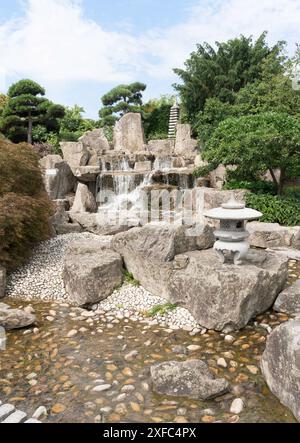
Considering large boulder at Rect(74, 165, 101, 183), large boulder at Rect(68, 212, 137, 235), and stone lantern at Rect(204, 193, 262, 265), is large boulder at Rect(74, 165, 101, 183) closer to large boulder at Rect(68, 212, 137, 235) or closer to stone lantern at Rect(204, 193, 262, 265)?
large boulder at Rect(68, 212, 137, 235)

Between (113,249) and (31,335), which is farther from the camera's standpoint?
(113,249)

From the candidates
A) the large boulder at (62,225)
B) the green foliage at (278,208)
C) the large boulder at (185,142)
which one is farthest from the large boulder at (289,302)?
the large boulder at (185,142)

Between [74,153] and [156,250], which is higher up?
[74,153]

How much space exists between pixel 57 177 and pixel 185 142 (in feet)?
27.5

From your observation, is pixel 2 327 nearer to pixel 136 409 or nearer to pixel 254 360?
pixel 136 409

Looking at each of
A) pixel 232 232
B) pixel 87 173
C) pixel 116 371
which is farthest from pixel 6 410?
pixel 87 173

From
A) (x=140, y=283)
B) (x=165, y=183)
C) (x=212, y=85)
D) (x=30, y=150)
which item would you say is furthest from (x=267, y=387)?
(x=212, y=85)

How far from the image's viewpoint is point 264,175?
1323cm

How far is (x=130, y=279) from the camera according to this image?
661 cm

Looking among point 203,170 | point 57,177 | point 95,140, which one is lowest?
point 57,177

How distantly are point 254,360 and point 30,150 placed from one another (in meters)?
6.25

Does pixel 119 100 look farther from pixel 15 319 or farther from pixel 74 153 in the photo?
pixel 15 319

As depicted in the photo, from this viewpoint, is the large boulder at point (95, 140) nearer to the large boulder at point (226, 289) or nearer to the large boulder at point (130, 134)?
the large boulder at point (130, 134)

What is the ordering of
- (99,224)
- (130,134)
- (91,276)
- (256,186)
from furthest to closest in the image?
(130,134) → (256,186) → (99,224) → (91,276)
